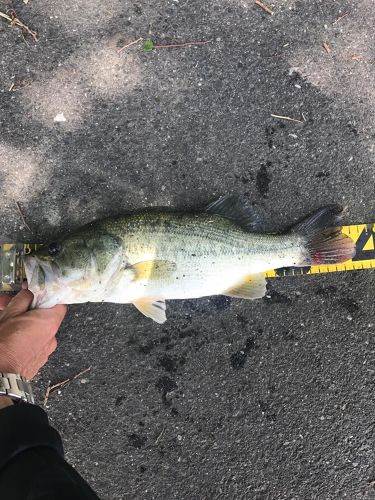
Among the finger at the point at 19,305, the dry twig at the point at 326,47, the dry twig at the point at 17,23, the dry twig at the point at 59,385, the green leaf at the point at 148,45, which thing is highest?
the dry twig at the point at 17,23

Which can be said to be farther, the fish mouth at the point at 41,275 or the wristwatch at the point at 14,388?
the fish mouth at the point at 41,275

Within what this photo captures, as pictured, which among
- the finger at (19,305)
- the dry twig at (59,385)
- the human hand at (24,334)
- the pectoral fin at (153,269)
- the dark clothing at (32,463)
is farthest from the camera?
the dry twig at (59,385)

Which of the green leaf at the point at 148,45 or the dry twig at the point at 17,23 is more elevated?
the dry twig at the point at 17,23

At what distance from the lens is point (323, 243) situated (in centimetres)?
348

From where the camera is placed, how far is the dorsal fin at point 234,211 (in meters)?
3.52

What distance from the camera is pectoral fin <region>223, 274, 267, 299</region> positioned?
341cm

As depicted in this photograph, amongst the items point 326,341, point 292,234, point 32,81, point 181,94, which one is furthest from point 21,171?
point 326,341

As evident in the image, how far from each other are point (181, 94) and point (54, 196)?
1.43 meters

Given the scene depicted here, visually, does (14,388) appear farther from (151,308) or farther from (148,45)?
(148,45)

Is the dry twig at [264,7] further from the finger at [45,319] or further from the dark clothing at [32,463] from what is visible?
the dark clothing at [32,463]

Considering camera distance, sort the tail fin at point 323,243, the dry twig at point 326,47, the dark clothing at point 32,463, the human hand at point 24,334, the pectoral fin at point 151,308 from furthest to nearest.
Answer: the dry twig at point 326,47 < the tail fin at point 323,243 < the pectoral fin at point 151,308 < the human hand at point 24,334 < the dark clothing at point 32,463

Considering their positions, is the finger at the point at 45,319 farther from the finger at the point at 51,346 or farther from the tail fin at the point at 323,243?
the tail fin at the point at 323,243

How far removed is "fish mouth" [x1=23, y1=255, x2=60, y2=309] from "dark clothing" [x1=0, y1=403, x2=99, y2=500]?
864mm

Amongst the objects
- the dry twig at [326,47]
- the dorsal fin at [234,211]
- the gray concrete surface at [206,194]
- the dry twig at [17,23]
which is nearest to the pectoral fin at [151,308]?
the gray concrete surface at [206,194]
